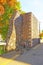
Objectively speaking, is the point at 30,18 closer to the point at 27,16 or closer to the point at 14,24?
the point at 27,16

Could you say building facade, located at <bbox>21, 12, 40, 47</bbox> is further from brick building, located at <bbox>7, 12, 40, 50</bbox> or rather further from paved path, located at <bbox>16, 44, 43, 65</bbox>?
paved path, located at <bbox>16, 44, 43, 65</bbox>

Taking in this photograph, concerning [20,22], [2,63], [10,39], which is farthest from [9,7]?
[2,63]

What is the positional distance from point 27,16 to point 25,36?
2023 millimetres

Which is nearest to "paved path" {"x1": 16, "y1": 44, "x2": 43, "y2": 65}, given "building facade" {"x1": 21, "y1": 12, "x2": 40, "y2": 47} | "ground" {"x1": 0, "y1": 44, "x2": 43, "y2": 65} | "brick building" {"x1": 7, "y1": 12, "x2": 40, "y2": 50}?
"ground" {"x1": 0, "y1": 44, "x2": 43, "y2": 65}

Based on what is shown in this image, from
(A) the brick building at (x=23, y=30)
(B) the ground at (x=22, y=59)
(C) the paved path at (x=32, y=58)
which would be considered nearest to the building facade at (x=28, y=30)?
(A) the brick building at (x=23, y=30)

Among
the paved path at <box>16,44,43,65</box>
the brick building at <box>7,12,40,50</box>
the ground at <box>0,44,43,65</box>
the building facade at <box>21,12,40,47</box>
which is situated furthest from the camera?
the building facade at <box>21,12,40,47</box>

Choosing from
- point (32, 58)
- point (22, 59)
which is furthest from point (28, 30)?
point (22, 59)

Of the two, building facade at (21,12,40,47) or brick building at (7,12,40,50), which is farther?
building facade at (21,12,40,47)

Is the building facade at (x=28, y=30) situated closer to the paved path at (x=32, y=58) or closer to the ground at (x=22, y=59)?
the paved path at (x=32, y=58)

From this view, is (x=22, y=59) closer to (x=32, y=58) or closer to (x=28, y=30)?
(x=32, y=58)

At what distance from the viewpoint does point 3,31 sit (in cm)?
2444

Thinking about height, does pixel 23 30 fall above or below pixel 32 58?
above

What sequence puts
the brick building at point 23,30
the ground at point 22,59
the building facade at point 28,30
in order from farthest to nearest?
1. the building facade at point 28,30
2. the brick building at point 23,30
3. the ground at point 22,59

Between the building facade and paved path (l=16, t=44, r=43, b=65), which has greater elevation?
the building facade
